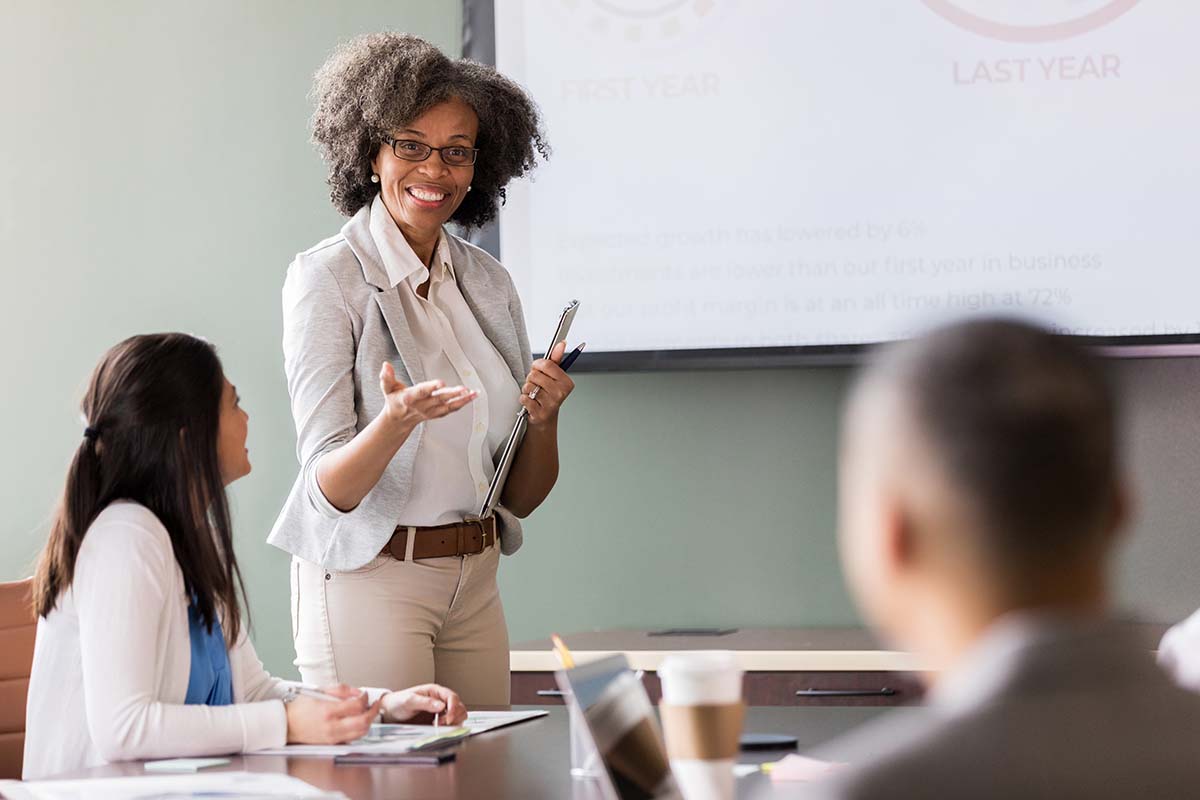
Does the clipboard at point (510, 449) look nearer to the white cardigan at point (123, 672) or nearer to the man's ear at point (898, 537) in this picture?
the white cardigan at point (123, 672)

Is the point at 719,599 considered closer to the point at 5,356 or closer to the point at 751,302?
the point at 751,302

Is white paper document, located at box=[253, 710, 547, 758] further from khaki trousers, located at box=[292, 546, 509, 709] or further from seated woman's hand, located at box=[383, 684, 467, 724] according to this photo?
khaki trousers, located at box=[292, 546, 509, 709]

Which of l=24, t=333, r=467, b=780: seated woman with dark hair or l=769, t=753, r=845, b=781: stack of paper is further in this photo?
l=24, t=333, r=467, b=780: seated woman with dark hair

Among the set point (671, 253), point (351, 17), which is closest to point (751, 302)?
point (671, 253)

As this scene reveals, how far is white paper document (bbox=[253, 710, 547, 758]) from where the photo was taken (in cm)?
167

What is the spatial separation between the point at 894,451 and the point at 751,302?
7.77 feet

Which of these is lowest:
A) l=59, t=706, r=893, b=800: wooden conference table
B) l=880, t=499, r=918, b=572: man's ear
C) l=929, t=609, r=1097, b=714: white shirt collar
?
l=59, t=706, r=893, b=800: wooden conference table

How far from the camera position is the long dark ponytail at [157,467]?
70.2 inches

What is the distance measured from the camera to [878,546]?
2.47 ft

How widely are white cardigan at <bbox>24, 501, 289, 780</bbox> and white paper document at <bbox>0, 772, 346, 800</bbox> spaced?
0.13 m

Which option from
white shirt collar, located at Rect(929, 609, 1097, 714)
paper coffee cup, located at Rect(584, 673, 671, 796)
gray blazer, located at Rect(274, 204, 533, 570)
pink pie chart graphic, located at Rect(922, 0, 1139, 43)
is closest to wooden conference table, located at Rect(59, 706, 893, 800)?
paper coffee cup, located at Rect(584, 673, 671, 796)

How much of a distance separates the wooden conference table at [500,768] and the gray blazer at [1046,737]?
0.72m

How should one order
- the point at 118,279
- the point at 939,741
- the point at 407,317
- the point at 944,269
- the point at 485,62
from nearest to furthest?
1. the point at 939,741
2. the point at 407,317
3. the point at 944,269
4. the point at 485,62
5. the point at 118,279

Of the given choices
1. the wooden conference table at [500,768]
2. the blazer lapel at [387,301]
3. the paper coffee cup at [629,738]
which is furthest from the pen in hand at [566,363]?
the paper coffee cup at [629,738]
